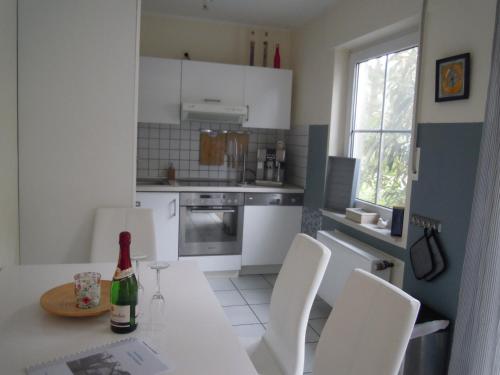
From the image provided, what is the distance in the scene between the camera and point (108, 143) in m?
2.58

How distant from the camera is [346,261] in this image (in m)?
3.01

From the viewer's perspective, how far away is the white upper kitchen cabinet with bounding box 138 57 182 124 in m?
3.90

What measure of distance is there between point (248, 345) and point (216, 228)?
2.20 m

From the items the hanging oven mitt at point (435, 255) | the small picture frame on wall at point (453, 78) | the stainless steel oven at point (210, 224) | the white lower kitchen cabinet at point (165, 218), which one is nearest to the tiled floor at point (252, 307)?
the stainless steel oven at point (210, 224)

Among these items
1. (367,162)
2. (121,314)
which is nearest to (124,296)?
(121,314)

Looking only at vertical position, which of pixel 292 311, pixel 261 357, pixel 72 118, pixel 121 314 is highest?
pixel 72 118

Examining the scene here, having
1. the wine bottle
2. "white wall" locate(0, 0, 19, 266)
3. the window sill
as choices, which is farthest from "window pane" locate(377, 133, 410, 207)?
"white wall" locate(0, 0, 19, 266)

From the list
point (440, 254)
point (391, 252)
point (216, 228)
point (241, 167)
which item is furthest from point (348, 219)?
point (241, 167)

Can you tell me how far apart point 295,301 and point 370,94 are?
2.15 meters

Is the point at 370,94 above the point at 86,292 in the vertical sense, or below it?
above

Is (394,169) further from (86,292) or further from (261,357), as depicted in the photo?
(86,292)

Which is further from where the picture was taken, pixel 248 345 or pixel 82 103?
pixel 82 103

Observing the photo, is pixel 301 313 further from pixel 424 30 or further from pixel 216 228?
pixel 216 228

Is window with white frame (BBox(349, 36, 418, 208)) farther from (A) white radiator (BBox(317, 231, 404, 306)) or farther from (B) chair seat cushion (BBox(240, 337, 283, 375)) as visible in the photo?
(B) chair seat cushion (BBox(240, 337, 283, 375))
